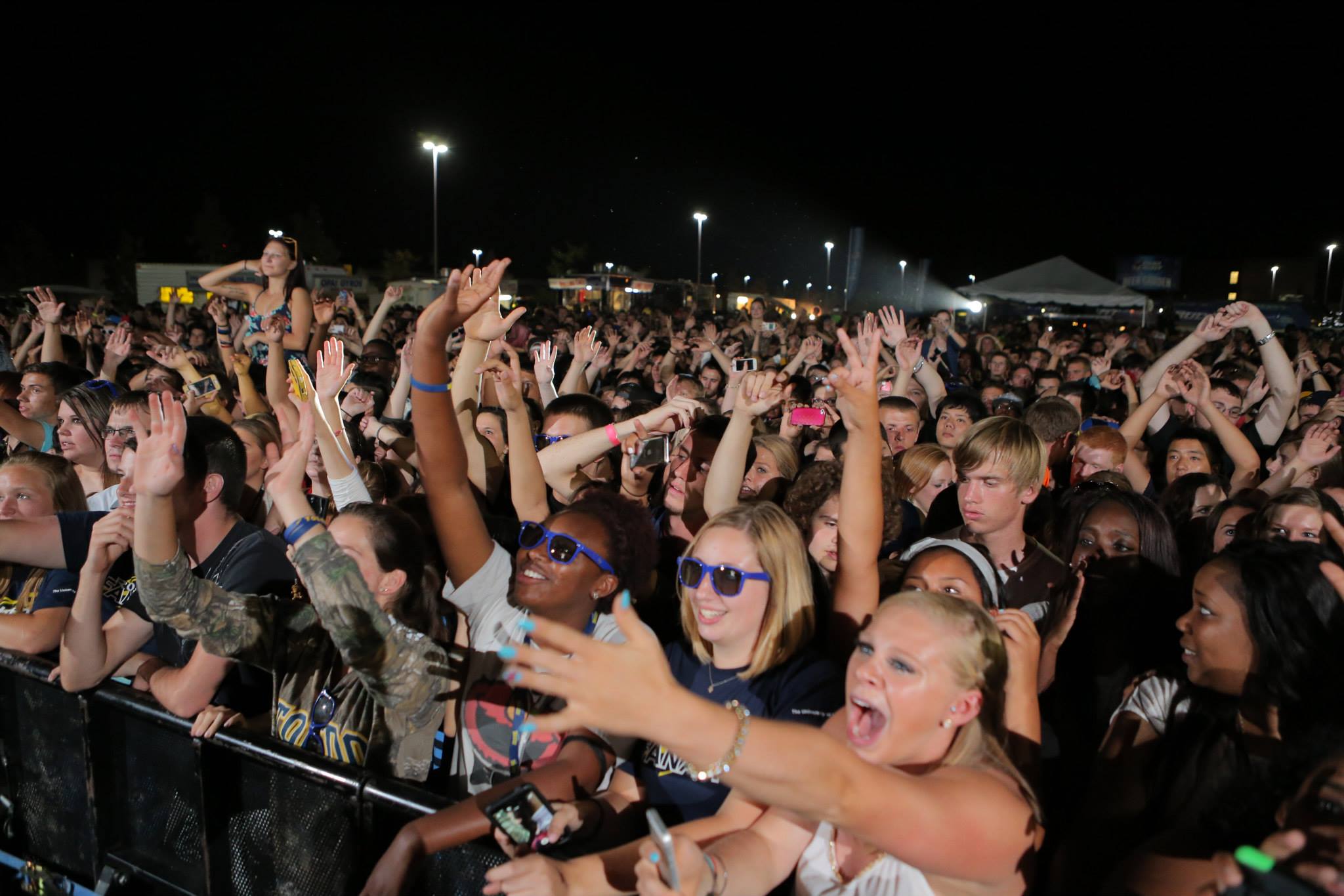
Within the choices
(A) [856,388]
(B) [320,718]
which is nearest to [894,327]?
(A) [856,388]

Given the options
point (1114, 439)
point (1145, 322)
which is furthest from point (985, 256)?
point (1114, 439)

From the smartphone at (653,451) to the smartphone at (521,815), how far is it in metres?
2.42

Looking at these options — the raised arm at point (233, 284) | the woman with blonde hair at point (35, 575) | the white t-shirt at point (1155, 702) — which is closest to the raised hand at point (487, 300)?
the woman with blonde hair at point (35, 575)

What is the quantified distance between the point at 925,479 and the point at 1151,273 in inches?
2059

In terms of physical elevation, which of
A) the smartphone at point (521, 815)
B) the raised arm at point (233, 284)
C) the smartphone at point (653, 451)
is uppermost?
the raised arm at point (233, 284)

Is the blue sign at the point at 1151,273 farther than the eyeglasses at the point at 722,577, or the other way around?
the blue sign at the point at 1151,273

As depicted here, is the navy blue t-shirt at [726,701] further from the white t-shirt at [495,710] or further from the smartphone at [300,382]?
the smartphone at [300,382]

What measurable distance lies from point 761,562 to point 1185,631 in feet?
4.71

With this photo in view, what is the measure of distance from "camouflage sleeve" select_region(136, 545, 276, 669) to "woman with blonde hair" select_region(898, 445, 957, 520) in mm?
3427

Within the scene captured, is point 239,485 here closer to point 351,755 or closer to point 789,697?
point 351,755

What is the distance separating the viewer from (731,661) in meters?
2.77

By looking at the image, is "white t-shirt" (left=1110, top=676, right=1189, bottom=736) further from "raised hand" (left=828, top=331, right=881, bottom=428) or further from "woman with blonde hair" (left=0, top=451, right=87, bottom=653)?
"woman with blonde hair" (left=0, top=451, right=87, bottom=653)

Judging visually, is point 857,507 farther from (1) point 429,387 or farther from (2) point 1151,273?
(2) point 1151,273

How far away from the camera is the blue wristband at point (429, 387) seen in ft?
10.2
